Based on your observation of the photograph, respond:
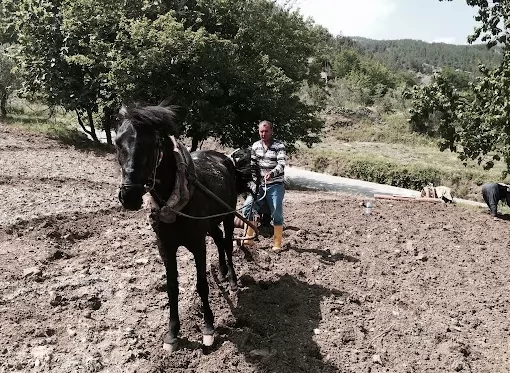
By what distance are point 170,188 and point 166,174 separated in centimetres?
13

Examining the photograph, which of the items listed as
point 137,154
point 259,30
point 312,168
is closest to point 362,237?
point 137,154

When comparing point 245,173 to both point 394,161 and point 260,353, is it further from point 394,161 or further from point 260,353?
point 394,161

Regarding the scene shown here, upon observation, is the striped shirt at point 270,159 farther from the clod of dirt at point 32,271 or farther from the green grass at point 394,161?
the green grass at point 394,161

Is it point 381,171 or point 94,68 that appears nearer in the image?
point 94,68

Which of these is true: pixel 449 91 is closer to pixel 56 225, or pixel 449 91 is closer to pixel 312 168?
pixel 56 225

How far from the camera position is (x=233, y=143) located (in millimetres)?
15555

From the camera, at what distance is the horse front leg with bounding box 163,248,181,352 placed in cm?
435

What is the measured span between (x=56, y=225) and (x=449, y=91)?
9.87 meters

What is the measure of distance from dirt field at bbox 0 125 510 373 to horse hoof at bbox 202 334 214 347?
0.32 feet

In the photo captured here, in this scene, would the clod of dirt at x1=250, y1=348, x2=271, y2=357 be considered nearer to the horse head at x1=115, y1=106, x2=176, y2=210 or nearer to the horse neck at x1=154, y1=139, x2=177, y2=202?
the horse neck at x1=154, y1=139, x2=177, y2=202

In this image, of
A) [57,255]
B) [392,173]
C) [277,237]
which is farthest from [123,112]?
[392,173]

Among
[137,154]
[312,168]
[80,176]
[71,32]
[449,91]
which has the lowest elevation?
[312,168]

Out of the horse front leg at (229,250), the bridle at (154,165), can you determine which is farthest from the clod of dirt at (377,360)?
the bridle at (154,165)

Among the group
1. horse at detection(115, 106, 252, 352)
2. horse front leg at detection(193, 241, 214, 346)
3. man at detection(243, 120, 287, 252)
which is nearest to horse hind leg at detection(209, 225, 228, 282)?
horse at detection(115, 106, 252, 352)
